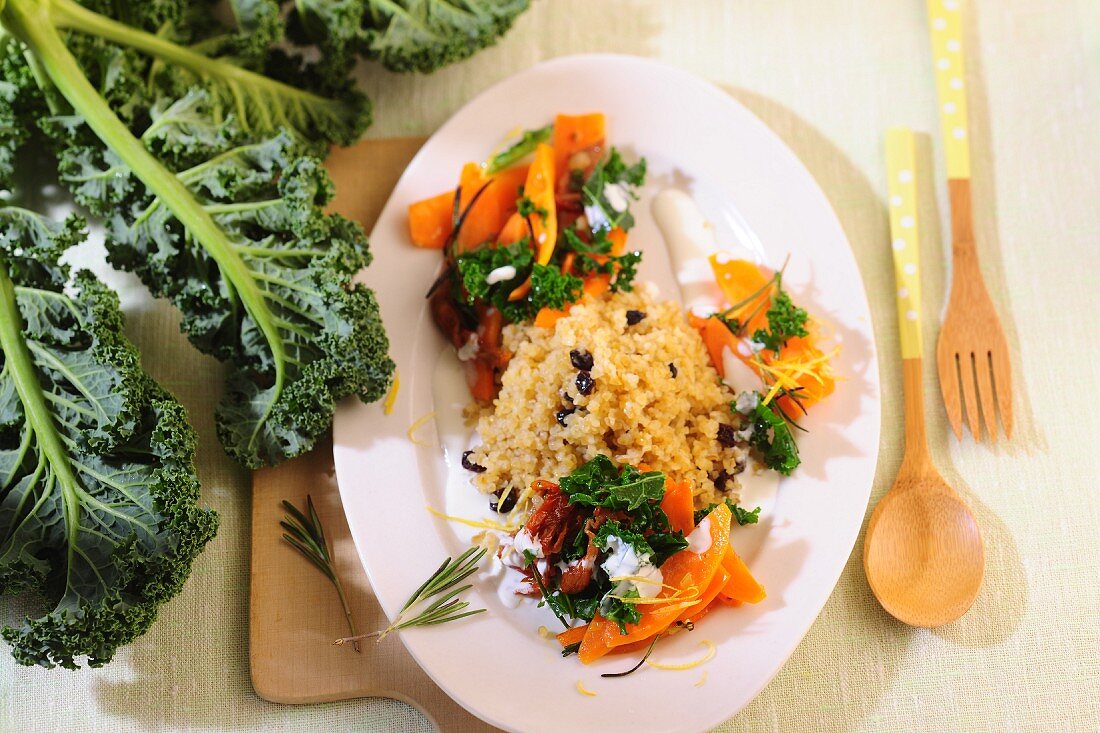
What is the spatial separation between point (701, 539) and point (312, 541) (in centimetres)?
122

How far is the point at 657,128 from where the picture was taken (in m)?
3.10

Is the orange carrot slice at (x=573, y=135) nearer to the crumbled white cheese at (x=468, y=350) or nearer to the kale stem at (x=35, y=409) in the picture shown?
the crumbled white cheese at (x=468, y=350)

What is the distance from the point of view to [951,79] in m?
3.21

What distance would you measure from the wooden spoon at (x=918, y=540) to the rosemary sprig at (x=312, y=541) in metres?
1.66

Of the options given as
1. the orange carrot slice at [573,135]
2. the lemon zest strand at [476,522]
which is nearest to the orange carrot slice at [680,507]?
the lemon zest strand at [476,522]

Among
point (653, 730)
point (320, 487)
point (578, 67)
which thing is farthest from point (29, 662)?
point (578, 67)

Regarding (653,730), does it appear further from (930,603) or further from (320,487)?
(320,487)

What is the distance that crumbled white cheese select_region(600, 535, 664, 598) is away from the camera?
2406 millimetres

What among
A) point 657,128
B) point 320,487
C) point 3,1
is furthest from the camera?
point 657,128

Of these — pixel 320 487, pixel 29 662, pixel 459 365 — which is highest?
pixel 459 365

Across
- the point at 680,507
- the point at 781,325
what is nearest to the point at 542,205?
the point at 781,325

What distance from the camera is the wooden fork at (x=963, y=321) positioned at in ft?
9.59

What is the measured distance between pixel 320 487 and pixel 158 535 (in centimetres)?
55

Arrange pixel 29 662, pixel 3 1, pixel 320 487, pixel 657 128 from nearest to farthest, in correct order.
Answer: pixel 29 662 < pixel 3 1 < pixel 320 487 < pixel 657 128
